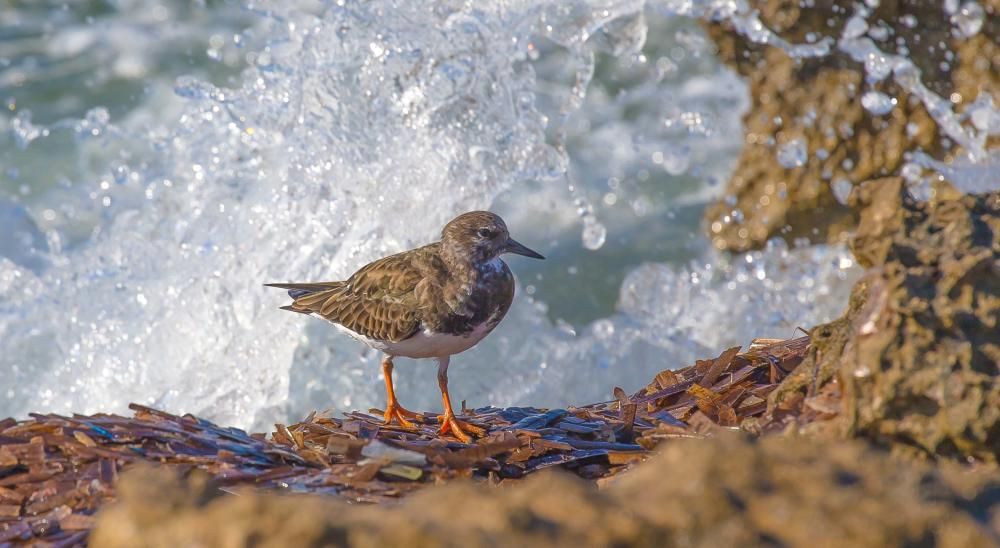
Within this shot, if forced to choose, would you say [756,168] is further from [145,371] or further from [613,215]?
[145,371]

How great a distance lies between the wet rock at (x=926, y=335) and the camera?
7.92 feet

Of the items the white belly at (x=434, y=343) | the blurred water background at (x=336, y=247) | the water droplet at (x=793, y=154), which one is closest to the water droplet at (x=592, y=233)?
the blurred water background at (x=336, y=247)

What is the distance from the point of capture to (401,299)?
13.8 ft

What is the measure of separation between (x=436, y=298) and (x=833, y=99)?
3598 millimetres

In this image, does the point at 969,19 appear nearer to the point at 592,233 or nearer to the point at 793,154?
the point at 793,154

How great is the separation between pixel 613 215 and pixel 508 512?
23.2 feet

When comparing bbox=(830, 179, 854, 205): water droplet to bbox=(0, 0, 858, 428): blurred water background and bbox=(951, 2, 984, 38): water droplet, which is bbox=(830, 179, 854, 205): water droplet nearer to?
bbox=(0, 0, 858, 428): blurred water background

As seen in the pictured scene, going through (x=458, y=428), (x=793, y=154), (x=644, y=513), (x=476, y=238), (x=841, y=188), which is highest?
(x=793, y=154)

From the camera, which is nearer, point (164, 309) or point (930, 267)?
point (930, 267)

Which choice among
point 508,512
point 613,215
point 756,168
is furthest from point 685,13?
point 508,512

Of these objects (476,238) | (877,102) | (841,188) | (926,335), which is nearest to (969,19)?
(877,102)

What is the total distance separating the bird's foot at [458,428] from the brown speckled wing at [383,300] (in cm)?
52

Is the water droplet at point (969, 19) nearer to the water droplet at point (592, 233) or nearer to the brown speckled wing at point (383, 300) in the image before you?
the water droplet at point (592, 233)

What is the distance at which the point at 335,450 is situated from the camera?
3.09 m
